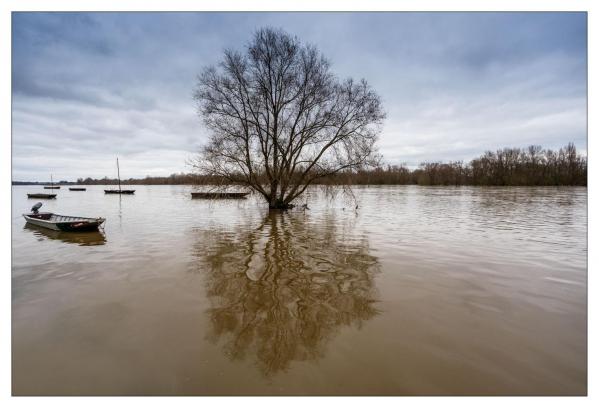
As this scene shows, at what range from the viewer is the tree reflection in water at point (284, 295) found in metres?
4.41

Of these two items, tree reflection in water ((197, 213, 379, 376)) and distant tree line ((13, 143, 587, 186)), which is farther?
distant tree line ((13, 143, 587, 186))

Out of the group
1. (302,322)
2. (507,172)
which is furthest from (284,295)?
(507,172)

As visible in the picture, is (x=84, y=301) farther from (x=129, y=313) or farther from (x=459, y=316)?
(x=459, y=316)

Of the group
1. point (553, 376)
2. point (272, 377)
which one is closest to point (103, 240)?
point (272, 377)

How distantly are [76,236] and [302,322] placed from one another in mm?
14778

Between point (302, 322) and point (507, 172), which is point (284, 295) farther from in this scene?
point (507, 172)

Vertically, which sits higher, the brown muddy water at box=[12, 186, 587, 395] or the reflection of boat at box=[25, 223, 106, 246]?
the reflection of boat at box=[25, 223, 106, 246]

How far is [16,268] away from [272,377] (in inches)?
390

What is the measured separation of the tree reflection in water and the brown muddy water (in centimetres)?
4

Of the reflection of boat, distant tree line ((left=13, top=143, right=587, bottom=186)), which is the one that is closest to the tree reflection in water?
the reflection of boat

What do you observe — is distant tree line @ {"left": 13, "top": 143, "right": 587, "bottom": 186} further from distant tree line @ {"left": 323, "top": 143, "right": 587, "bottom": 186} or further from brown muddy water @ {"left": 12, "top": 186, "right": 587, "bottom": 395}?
brown muddy water @ {"left": 12, "top": 186, "right": 587, "bottom": 395}

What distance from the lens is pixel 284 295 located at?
21.1 ft

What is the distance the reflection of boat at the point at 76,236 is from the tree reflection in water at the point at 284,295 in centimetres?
515

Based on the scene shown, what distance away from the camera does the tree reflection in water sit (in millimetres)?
4410
